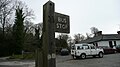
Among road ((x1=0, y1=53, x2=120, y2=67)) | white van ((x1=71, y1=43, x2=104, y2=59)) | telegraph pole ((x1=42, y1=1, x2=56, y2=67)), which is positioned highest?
telegraph pole ((x1=42, y1=1, x2=56, y2=67))

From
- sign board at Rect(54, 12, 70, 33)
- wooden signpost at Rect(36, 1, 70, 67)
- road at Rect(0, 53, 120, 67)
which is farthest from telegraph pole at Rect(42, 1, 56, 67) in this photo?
road at Rect(0, 53, 120, 67)

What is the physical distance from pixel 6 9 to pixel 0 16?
129 inches

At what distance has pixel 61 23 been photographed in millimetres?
4730

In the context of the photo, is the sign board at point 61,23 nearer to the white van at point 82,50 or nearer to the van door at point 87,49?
the white van at point 82,50

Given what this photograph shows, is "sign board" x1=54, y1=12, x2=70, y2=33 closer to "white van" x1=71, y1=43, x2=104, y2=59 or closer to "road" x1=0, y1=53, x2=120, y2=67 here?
"road" x1=0, y1=53, x2=120, y2=67

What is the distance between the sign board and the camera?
183 inches

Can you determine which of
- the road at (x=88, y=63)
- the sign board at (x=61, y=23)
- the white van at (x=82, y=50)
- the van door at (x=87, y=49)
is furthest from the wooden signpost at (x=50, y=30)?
the van door at (x=87, y=49)

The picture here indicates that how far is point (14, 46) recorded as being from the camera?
1943 inches

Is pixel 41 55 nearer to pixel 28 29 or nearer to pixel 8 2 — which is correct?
pixel 8 2

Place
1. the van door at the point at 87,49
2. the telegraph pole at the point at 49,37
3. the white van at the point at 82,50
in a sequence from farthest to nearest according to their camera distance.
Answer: the van door at the point at 87,49
the white van at the point at 82,50
the telegraph pole at the point at 49,37

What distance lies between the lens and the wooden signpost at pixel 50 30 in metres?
4.36

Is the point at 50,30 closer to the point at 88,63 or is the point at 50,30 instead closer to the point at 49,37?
the point at 49,37

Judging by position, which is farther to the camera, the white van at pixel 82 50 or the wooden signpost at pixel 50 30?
the white van at pixel 82 50

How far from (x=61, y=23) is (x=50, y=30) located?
1.48ft
